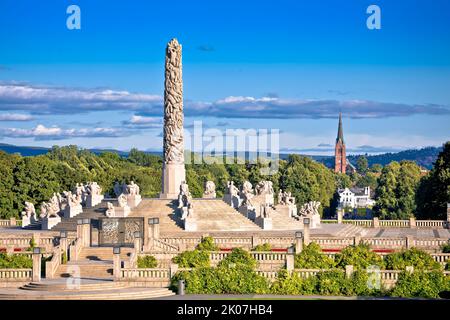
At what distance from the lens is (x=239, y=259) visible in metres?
60.7

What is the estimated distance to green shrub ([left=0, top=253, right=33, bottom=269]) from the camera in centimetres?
6034

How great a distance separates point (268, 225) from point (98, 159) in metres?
87.3

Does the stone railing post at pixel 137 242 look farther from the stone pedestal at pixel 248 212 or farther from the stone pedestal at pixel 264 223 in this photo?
the stone pedestal at pixel 248 212

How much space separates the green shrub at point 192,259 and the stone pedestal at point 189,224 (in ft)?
63.8

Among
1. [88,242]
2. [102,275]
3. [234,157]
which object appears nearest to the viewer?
[102,275]

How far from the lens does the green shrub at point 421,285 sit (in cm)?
5284

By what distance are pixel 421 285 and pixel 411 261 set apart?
5.39 m

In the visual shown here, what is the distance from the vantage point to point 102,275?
60688 millimetres

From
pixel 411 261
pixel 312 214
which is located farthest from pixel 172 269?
pixel 312 214

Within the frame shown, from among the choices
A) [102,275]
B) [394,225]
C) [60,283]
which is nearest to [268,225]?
→ [394,225]

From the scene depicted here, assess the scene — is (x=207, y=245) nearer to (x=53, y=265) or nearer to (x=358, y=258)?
(x=53, y=265)

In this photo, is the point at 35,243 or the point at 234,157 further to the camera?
the point at 234,157

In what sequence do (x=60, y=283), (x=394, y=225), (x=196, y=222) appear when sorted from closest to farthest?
(x=60, y=283) < (x=196, y=222) < (x=394, y=225)
